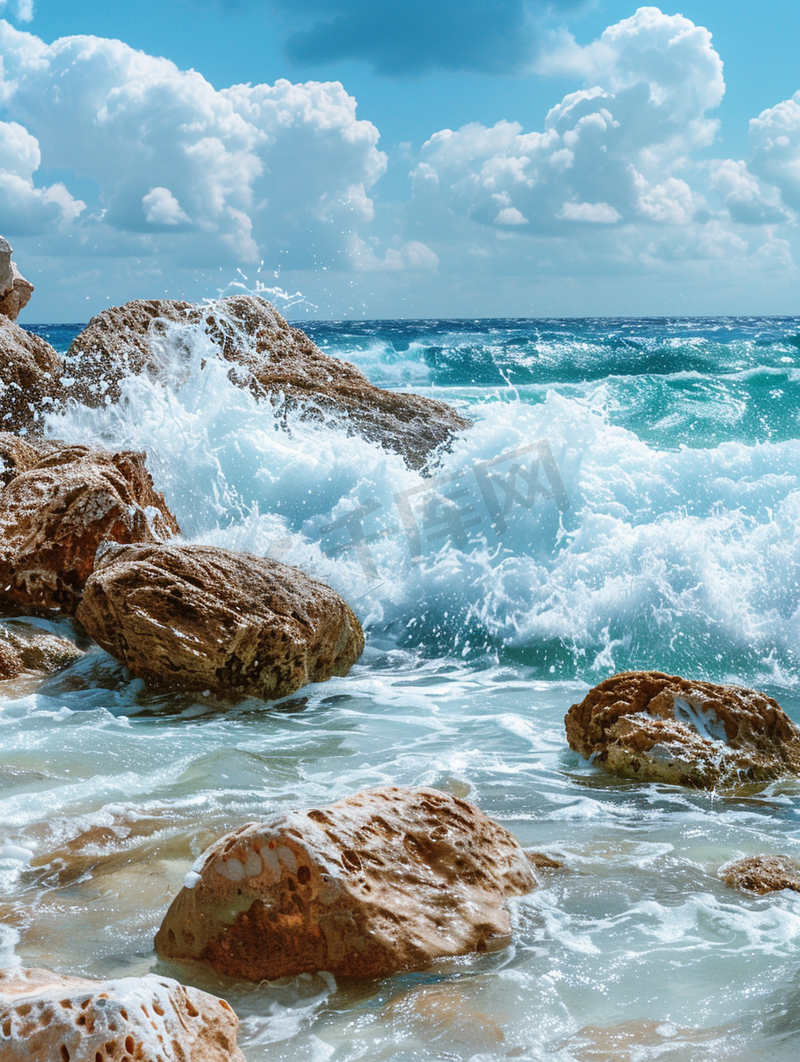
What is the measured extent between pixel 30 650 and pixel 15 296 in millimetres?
10214

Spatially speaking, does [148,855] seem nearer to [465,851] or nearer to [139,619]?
[465,851]

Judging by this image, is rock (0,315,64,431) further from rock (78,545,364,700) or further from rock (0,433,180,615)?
rock (78,545,364,700)

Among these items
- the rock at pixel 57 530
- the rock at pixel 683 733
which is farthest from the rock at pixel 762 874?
the rock at pixel 57 530

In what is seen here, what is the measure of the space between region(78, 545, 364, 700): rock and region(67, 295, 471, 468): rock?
3659 millimetres

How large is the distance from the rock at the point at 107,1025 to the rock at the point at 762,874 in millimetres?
1783

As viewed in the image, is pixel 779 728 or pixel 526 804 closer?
pixel 526 804

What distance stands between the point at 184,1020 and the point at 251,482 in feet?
22.4

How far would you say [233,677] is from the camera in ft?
15.4

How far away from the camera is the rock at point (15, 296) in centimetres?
1306


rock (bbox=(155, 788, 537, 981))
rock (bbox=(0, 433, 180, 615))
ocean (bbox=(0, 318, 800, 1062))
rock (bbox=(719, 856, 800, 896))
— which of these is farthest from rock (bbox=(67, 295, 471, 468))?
rock (bbox=(155, 788, 537, 981))

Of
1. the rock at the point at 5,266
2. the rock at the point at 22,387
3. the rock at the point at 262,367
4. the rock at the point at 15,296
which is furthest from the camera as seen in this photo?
the rock at the point at 15,296

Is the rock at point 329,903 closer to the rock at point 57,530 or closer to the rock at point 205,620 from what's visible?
the rock at point 205,620

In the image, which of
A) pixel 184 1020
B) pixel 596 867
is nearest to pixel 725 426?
pixel 596 867

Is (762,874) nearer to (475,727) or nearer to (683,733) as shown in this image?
(683,733)
